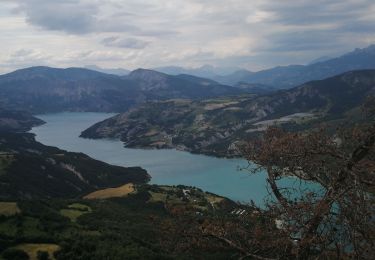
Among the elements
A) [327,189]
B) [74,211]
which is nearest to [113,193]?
[74,211]

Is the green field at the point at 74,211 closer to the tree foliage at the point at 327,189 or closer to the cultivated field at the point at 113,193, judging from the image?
the cultivated field at the point at 113,193

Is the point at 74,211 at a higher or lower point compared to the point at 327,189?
lower

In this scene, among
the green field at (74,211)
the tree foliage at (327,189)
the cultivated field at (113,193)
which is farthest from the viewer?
the cultivated field at (113,193)

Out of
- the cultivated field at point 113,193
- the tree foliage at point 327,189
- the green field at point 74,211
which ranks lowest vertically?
the cultivated field at point 113,193

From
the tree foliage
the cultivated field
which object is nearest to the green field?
the cultivated field

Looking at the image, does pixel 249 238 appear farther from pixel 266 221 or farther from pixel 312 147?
pixel 312 147

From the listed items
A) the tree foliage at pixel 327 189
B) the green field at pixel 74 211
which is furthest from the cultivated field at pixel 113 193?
the tree foliage at pixel 327 189

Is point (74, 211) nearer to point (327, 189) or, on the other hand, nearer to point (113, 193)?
point (113, 193)

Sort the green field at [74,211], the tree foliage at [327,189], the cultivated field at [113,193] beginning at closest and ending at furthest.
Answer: the tree foliage at [327,189] → the green field at [74,211] → the cultivated field at [113,193]

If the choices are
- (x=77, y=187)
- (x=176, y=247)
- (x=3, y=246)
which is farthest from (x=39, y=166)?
(x=176, y=247)

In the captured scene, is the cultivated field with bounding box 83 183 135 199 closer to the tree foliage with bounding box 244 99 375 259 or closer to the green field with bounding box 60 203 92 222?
the green field with bounding box 60 203 92 222

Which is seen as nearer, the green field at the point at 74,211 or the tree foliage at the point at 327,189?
the tree foliage at the point at 327,189
